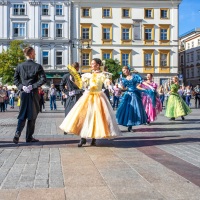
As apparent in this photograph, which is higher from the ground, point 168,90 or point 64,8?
point 64,8

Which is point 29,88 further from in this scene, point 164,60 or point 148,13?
point 148,13

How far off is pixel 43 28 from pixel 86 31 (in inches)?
244

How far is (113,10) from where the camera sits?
61500mm

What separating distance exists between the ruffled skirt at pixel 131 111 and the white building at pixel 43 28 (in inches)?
1911

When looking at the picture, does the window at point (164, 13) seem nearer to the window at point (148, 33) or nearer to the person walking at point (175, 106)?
the window at point (148, 33)

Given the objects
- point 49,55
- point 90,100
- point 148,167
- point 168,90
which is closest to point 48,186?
point 148,167

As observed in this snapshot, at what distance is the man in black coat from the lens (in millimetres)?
8742

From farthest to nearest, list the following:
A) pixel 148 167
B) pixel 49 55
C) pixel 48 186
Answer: pixel 49 55 → pixel 148 167 → pixel 48 186

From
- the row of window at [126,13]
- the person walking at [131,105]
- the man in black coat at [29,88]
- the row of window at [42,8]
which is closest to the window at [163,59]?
the row of window at [126,13]

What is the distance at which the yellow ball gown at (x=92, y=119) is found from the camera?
8.06 meters

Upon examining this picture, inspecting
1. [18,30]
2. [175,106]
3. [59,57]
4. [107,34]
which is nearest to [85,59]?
[59,57]

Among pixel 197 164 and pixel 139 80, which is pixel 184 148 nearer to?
pixel 197 164

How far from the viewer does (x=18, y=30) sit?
59.6m

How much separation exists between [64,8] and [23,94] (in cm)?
5306
